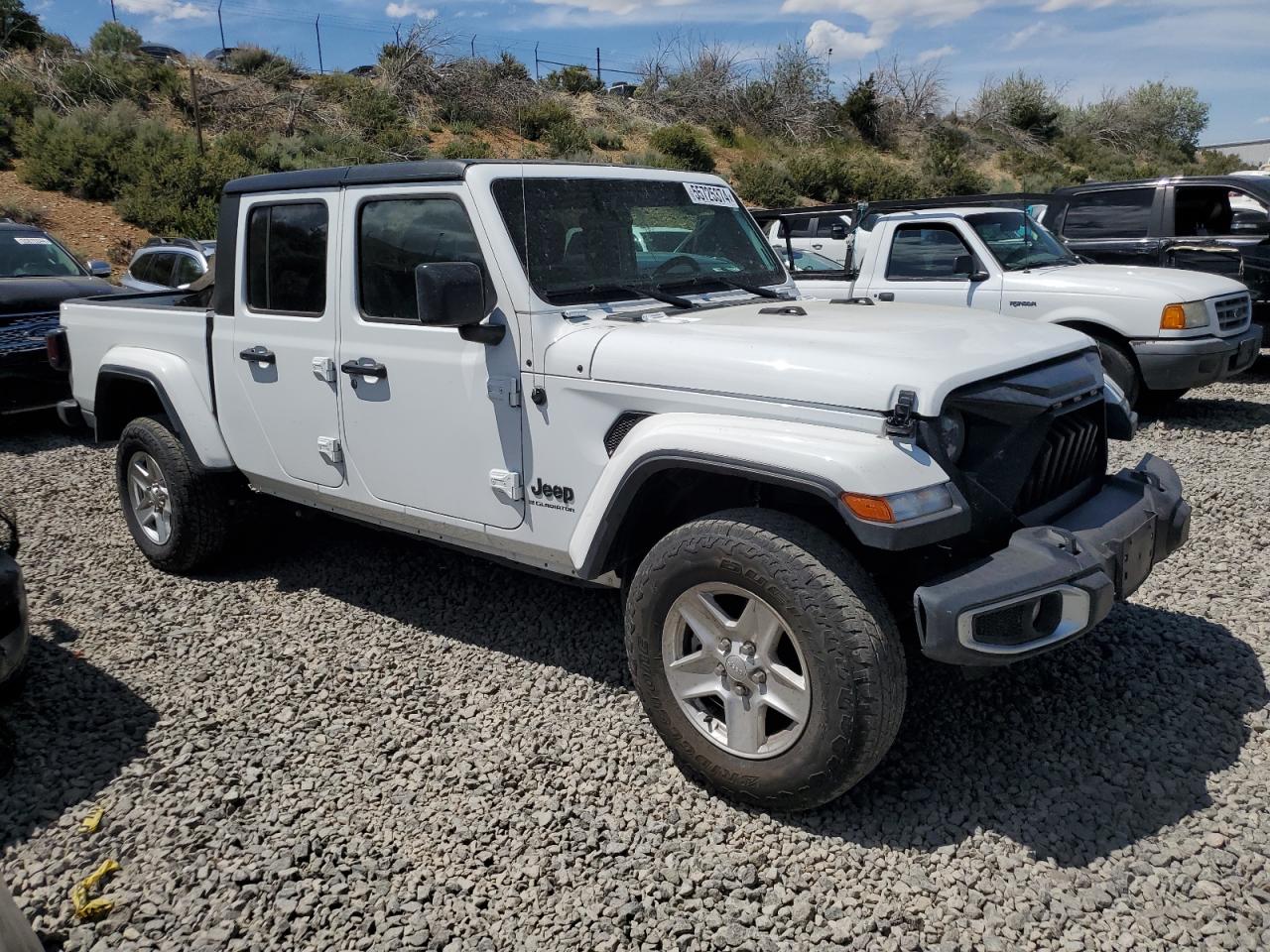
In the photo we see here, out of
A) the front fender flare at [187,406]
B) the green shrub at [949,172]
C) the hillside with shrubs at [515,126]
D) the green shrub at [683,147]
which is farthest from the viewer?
the green shrub at [949,172]

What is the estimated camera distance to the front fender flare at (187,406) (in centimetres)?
457

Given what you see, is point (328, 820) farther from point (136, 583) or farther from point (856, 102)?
point (856, 102)

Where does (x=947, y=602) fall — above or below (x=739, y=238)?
below

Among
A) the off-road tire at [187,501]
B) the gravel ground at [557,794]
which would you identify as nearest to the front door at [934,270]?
the gravel ground at [557,794]

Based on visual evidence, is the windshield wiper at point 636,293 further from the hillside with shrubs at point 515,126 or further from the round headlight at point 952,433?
the hillside with shrubs at point 515,126

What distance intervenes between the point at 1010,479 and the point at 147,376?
407 cm

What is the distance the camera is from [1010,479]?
2799mm

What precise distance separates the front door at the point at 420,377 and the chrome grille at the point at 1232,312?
20.9ft

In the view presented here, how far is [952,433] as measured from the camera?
8.96ft

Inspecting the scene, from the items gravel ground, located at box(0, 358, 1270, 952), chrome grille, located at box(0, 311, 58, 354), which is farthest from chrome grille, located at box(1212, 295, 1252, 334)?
chrome grille, located at box(0, 311, 58, 354)

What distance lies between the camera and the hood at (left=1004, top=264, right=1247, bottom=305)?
23.6 feet

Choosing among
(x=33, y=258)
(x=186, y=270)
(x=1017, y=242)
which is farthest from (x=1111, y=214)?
(x=33, y=258)

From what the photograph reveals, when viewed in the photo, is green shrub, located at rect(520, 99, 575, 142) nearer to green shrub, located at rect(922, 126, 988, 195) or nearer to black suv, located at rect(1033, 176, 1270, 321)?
green shrub, located at rect(922, 126, 988, 195)

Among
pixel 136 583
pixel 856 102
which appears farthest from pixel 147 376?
pixel 856 102
